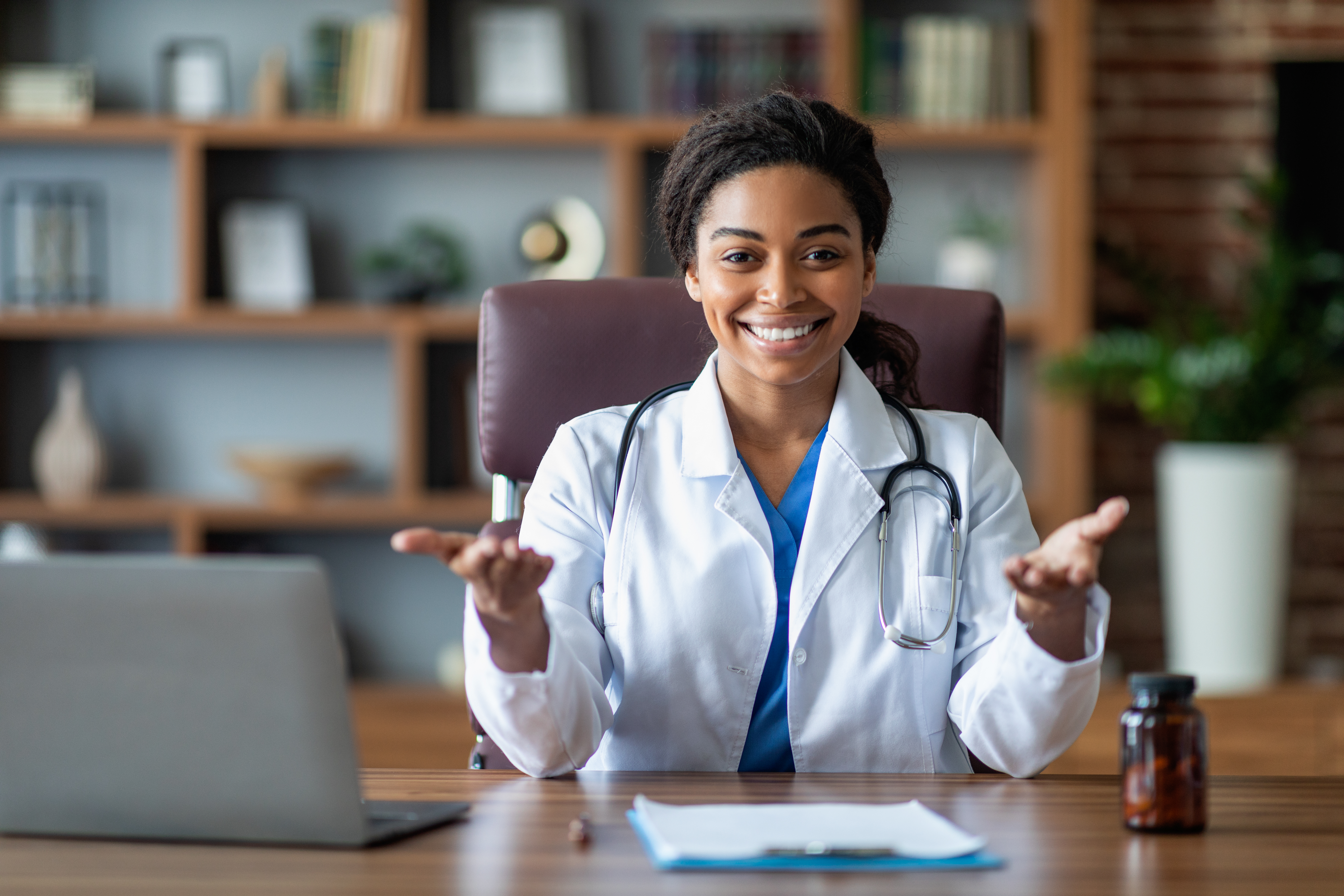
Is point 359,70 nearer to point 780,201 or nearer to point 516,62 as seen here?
point 516,62

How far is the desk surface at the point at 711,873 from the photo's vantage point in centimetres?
85

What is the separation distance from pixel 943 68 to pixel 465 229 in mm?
1215

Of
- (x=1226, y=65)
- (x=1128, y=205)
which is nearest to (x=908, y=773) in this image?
(x=1128, y=205)

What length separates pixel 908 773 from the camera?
127 centimetres

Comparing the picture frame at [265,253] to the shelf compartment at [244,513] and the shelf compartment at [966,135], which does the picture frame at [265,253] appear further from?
the shelf compartment at [966,135]

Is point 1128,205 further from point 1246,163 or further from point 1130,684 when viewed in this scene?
point 1130,684

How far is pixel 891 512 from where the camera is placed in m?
1.49

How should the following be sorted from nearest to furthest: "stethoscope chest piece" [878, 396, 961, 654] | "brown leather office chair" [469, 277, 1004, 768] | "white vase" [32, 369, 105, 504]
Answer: "stethoscope chest piece" [878, 396, 961, 654] < "brown leather office chair" [469, 277, 1004, 768] < "white vase" [32, 369, 105, 504]

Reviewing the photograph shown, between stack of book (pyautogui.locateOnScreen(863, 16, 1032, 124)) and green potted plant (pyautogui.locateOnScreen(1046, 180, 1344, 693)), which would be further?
stack of book (pyautogui.locateOnScreen(863, 16, 1032, 124))

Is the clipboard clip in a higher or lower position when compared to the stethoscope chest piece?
lower

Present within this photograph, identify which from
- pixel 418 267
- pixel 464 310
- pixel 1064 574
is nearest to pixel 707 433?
pixel 1064 574

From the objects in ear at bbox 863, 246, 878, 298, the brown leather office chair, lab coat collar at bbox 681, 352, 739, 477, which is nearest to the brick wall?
the brown leather office chair

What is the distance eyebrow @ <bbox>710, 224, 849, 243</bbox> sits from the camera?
1.47 m

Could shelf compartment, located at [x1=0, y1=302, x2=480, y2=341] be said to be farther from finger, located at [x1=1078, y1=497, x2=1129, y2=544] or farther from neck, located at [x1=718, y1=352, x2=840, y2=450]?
finger, located at [x1=1078, y1=497, x2=1129, y2=544]
